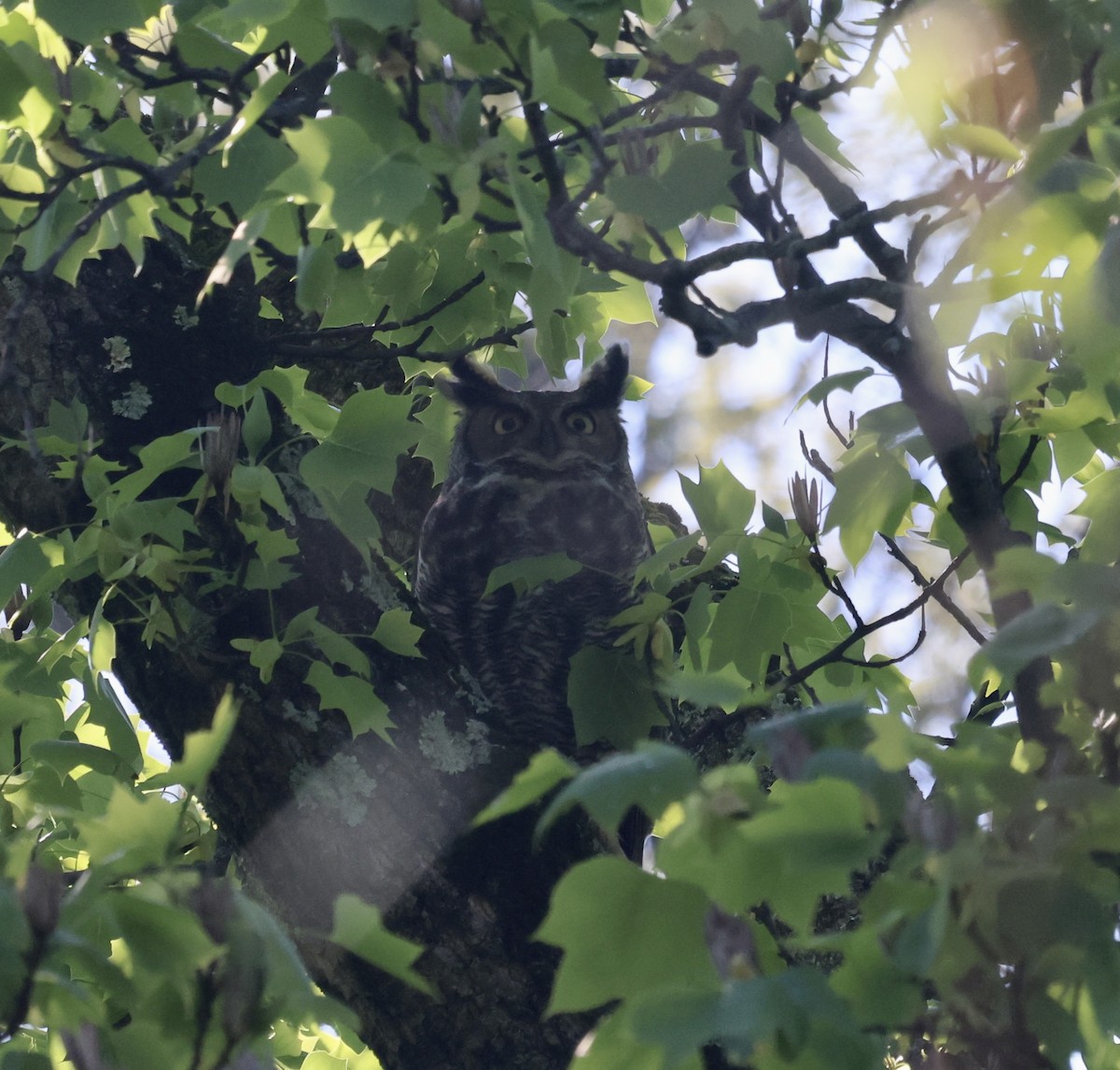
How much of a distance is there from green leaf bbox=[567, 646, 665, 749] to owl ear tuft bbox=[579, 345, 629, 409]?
1.83 metres

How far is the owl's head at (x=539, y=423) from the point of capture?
4.21m

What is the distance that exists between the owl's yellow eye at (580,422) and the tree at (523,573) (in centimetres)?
106

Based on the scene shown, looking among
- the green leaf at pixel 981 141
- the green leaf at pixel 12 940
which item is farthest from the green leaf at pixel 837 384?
the green leaf at pixel 12 940

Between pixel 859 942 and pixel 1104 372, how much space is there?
880 millimetres

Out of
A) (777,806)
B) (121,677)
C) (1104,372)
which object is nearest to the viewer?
(777,806)

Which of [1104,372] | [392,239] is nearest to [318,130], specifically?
[392,239]

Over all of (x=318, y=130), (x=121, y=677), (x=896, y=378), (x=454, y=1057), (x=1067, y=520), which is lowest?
(x=454, y=1057)

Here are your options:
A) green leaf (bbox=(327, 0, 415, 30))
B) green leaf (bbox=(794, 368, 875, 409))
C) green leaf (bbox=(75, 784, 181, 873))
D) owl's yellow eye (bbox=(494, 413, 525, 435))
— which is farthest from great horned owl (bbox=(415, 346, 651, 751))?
green leaf (bbox=(75, 784, 181, 873))

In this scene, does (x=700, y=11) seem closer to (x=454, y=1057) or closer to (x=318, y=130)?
(x=318, y=130)

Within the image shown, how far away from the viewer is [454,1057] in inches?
90.0

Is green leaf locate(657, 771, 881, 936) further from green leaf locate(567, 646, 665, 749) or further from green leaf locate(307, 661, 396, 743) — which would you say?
green leaf locate(567, 646, 665, 749)

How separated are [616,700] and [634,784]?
1412 millimetres

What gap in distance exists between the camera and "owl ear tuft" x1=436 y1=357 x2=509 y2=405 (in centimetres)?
420

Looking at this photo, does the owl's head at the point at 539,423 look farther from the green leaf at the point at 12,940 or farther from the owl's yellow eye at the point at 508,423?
the green leaf at the point at 12,940
